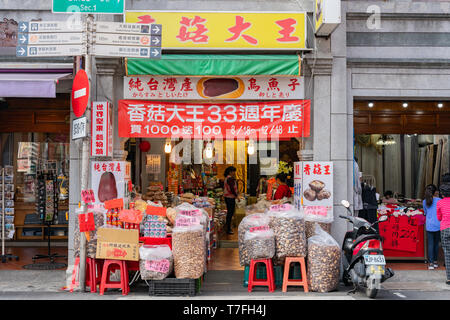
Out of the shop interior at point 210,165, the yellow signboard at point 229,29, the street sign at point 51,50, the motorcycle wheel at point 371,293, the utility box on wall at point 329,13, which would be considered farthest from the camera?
the shop interior at point 210,165

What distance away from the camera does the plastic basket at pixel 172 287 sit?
767 centimetres

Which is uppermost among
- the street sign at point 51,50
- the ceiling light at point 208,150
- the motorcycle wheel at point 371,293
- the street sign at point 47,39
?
the street sign at point 47,39

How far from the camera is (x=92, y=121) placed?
364 inches

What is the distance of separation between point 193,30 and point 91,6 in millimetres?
2219

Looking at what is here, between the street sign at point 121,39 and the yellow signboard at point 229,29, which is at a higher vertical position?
the yellow signboard at point 229,29

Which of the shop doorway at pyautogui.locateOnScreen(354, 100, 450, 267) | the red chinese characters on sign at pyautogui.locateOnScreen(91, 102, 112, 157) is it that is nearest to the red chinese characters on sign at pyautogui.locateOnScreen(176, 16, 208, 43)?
the red chinese characters on sign at pyautogui.locateOnScreen(91, 102, 112, 157)

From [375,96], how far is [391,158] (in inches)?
203

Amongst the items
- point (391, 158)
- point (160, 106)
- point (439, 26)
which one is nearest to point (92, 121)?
point (160, 106)

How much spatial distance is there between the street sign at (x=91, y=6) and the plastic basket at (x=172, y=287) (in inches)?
182

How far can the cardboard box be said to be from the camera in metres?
7.72

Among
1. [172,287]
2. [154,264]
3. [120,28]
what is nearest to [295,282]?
[172,287]

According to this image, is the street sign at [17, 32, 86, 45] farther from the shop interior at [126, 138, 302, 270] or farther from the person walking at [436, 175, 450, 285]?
the person walking at [436, 175, 450, 285]

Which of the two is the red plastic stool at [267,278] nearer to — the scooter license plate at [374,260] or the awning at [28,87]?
the scooter license plate at [374,260]

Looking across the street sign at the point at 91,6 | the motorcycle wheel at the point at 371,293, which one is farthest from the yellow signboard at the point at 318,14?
the motorcycle wheel at the point at 371,293
